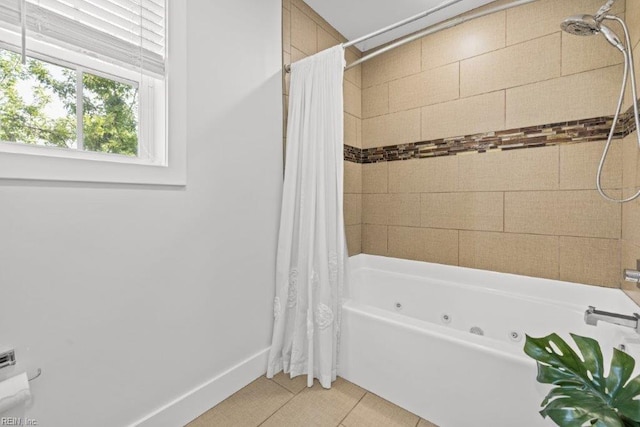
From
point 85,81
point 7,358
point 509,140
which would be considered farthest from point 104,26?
point 509,140

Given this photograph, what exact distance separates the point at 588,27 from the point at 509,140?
75cm

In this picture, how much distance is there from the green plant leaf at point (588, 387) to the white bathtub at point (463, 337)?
0.43 metres

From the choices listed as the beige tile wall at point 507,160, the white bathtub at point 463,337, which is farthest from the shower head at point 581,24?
the white bathtub at point 463,337

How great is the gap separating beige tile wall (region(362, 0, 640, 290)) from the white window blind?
184cm

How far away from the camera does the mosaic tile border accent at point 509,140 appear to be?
5.51 ft

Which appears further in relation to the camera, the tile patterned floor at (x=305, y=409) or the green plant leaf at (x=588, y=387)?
the tile patterned floor at (x=305, y=409)

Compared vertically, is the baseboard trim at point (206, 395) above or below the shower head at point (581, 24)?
below

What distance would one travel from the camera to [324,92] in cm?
→ 172

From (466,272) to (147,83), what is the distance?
7.50ft

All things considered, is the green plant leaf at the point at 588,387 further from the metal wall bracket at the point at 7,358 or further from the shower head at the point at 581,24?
the metal wall bracket at the point at 7,358

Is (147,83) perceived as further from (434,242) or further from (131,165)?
(434,242)

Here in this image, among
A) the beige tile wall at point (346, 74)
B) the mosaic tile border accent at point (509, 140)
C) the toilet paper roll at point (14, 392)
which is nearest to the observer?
the toilet paper roll at point (14, 392)

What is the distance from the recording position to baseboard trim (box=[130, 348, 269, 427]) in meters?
1.35

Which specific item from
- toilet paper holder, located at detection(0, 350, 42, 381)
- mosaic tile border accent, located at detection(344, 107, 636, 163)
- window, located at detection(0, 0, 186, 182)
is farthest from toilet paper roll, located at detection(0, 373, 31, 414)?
mosaic tile border accent, located at detection(344, 107, 636, 163)
